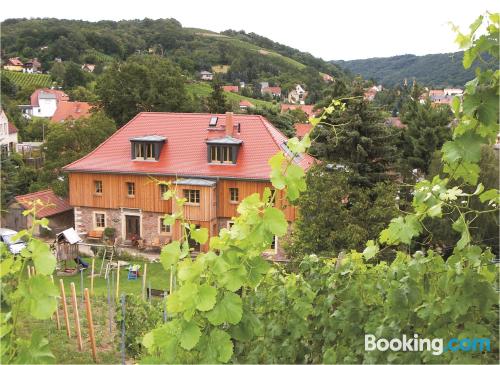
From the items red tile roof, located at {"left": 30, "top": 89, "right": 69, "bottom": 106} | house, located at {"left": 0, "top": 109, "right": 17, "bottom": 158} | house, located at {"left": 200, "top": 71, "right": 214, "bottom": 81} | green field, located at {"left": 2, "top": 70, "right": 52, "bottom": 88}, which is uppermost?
house, located at {"left": 200, "top": 71, "right": 214, "bottom": 81}

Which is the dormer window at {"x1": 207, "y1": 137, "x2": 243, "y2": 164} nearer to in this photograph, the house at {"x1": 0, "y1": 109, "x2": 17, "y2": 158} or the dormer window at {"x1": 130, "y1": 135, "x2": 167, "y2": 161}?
the dormer window at {"x1": 130, "y1": 135, "x2": 167, "y2": 161}

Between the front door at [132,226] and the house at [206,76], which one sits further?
the house at [206,76]

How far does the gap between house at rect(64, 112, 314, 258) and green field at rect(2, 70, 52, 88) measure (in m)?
69.7

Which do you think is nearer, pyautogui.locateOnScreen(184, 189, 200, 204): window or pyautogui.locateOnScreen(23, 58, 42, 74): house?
pyautogui.locateOnScreen(184, 189, 200, 204): window

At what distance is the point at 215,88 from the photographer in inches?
1673

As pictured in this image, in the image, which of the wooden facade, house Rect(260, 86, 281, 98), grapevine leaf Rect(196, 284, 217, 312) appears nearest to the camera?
grapevine leaf Rect(196, 284, 217, 312)

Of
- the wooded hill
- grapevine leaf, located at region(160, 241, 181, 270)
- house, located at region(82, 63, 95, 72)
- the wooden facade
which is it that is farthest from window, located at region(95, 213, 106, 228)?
house, located at region(82, 63, 95, 72)

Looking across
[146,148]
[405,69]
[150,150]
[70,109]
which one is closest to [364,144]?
[150,150]

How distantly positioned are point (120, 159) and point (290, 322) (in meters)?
22.0

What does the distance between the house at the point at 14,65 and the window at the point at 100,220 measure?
85047 mm

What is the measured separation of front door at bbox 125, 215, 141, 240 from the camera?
24625 millimetres

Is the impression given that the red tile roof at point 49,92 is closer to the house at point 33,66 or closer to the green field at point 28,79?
the green field at point 28,79

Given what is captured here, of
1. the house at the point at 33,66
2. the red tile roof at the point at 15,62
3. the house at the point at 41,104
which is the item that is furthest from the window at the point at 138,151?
the red tile roof at the point at 15,62

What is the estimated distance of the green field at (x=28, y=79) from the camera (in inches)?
3485
